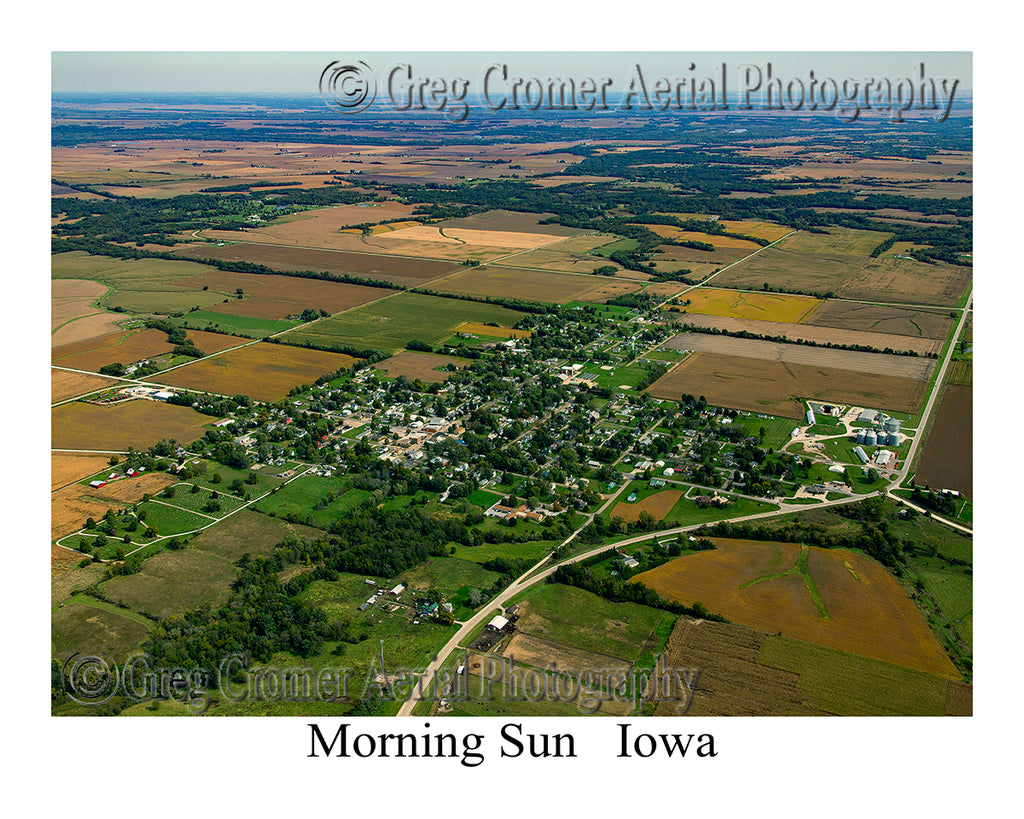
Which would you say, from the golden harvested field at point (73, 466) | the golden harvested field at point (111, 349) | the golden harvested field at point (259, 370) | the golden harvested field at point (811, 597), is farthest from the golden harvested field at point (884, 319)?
the golden harvested field at point (73, 466)

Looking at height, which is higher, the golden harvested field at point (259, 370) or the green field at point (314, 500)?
the golden harvested field at point (259, 370)

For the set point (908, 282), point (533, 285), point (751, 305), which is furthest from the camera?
point (533, 285)

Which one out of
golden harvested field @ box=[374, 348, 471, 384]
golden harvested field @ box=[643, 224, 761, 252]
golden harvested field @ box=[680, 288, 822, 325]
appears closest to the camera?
golden harvested field @ box=[374, 348, 471, 384]

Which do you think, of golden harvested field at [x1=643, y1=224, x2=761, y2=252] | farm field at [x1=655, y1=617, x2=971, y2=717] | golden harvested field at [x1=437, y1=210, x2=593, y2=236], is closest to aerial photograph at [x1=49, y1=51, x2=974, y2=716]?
farm field at [x1=655, y1=617, x2=971, y2=717]

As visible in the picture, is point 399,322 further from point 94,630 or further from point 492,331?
point 94,630

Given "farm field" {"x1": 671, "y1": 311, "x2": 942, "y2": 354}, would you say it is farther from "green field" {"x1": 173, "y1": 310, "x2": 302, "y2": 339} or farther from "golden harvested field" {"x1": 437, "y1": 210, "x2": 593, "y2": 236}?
"golden harvested field" {"x1": 437, "y1": 210, "x2": 593, "y2": 236}

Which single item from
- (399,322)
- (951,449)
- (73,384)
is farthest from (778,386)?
(73,384)

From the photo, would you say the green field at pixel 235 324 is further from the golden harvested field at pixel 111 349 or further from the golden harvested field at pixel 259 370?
the golden harvested field at pixel 259 370
